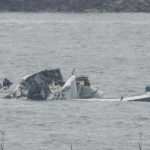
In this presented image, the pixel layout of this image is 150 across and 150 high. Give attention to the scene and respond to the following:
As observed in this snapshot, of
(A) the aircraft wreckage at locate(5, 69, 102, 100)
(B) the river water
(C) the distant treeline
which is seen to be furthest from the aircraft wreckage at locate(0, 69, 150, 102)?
(C) the distant treeline

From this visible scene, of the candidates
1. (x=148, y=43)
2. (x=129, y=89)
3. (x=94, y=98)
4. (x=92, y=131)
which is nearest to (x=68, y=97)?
(x=94, y=98)

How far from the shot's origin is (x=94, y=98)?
4125cm

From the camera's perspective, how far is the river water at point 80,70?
3300cm

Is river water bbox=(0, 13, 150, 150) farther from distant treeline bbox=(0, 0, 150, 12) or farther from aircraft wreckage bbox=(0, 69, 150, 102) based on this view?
distant treeline bbox=(0, 0, 150, 12)

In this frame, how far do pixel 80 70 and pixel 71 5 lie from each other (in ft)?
165

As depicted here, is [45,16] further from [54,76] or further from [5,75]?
[54,76]

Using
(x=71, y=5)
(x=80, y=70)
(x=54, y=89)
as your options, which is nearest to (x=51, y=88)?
(x=54, y=89)

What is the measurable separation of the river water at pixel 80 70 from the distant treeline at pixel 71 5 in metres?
1.95

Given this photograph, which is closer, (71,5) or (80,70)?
(80,70)

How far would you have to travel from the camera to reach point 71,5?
103375 millimetres

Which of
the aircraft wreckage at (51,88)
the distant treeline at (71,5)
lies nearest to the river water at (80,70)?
the aircraft wreckage at (51,88)

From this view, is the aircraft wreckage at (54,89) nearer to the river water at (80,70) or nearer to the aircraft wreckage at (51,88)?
the aircraft wreckage at (51,88)

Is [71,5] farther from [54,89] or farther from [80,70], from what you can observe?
[54,89]

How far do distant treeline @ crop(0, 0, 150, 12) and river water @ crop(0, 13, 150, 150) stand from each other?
1.95 meters
